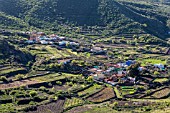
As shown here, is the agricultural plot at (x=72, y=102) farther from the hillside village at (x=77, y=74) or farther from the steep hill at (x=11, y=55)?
the steep hill at (x=11, y=55)

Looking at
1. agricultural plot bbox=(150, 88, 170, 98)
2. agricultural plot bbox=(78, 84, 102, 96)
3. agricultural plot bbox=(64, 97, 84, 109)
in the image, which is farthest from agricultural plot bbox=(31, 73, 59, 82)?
agricultural plot bbox=(150, 88, 170, 98)

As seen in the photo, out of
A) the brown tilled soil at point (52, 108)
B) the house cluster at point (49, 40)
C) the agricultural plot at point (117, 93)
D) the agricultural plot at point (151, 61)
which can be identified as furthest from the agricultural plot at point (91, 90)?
the house cluster at point (49, 40)

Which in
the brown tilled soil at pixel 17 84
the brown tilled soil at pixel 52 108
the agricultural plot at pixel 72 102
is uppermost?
the brown tilled soil at pixel 17 84

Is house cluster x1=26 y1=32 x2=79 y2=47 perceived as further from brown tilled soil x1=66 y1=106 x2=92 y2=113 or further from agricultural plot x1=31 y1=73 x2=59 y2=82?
brown tilled soil x1=66 y1=106 x2=92 y2=113

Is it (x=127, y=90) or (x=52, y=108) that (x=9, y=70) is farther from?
(x=127, y=90)

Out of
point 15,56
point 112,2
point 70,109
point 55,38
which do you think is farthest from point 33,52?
point 112,2

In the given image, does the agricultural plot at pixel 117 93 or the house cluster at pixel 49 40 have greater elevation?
the house cluster at pixel 49 40
